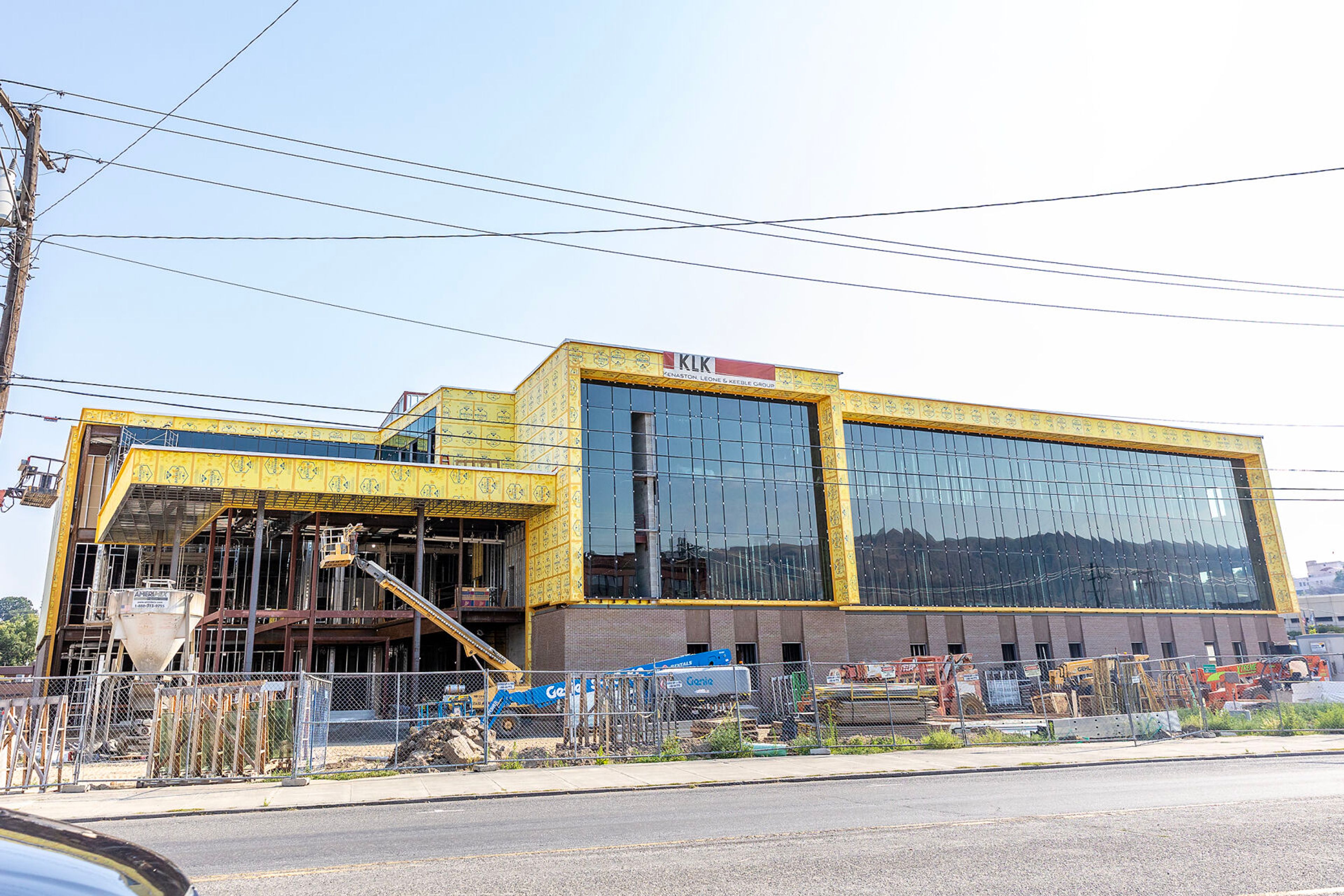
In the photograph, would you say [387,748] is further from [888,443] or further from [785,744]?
[888,443]

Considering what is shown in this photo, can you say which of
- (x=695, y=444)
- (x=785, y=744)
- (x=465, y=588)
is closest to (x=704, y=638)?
(x=695, y=444)

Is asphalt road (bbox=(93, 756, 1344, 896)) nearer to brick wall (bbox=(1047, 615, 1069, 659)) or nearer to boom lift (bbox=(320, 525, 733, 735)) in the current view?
boom lift (bbox=(320, 525, 733, 735))

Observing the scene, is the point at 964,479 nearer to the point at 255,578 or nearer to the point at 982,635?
the point at 982,635

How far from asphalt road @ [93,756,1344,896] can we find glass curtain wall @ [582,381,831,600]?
2331 cm

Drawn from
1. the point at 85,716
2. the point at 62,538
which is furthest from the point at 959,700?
the point at 62,538

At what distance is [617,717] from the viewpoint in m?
25.1

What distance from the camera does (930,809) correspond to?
12359 mm

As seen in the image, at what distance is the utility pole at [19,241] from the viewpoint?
15930 millimetres

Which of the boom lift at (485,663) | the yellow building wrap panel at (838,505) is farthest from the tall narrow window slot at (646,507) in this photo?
the yellow building wrap panel at (838,505)

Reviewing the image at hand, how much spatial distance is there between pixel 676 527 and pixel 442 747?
A: 19454 mm

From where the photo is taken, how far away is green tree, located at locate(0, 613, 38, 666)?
113375 millimetres

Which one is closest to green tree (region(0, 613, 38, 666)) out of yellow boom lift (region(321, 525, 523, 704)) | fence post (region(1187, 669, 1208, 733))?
yellow boom lift (region(321, 525, 523, 704))

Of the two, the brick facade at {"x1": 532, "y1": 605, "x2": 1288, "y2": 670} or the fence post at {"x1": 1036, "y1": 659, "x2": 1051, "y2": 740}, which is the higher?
the brick facade at {"x1": 532, "y1": 605, "x2": 1288, "y2": 670}

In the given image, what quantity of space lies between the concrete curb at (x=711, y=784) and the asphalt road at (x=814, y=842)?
1.30 feet
